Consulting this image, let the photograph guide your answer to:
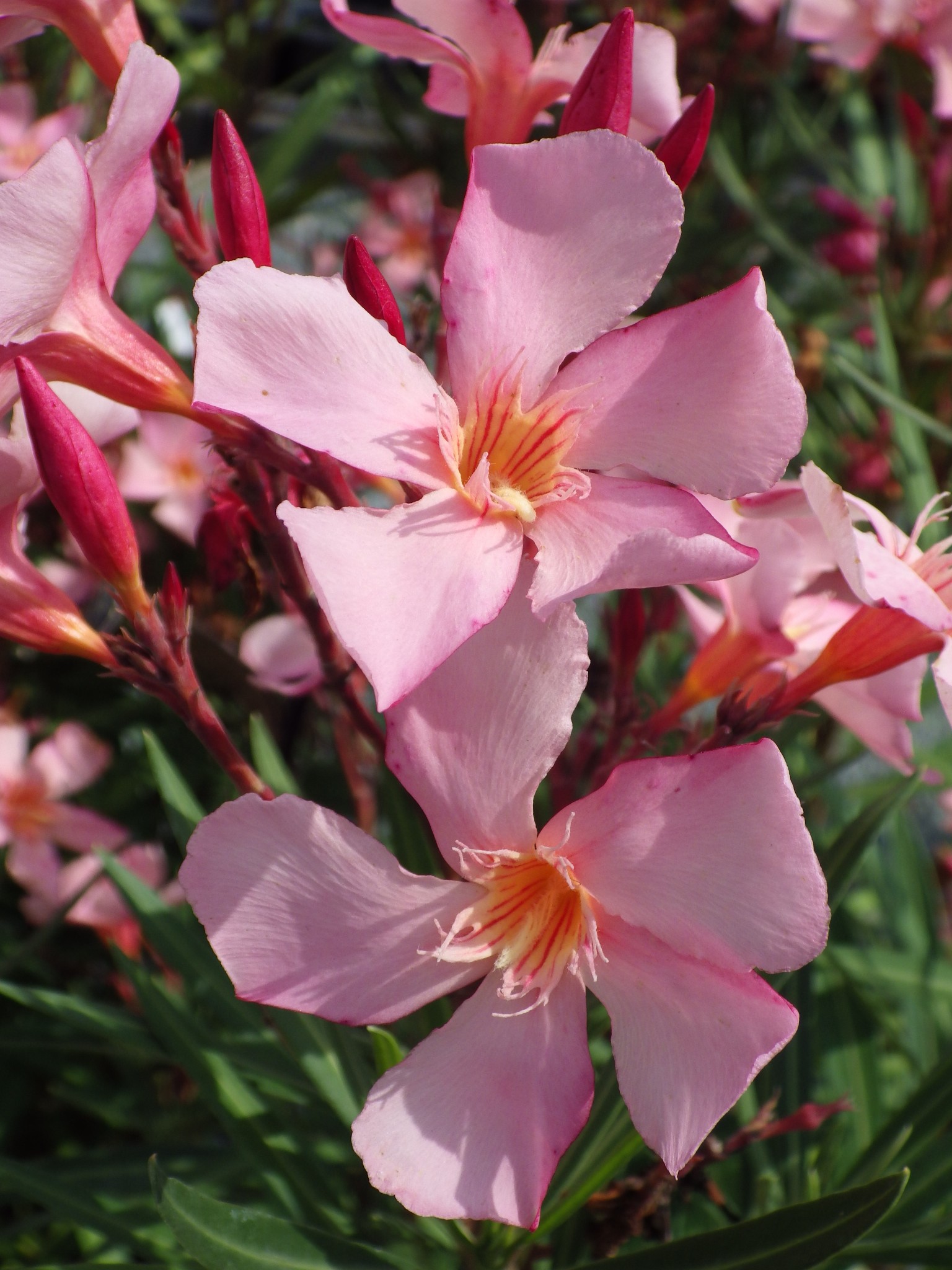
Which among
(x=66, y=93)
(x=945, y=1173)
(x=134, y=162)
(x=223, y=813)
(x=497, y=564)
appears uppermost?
(x=134, y=162)

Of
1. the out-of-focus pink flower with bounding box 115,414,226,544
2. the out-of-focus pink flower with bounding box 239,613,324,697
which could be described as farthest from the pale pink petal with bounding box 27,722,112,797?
the out-of-focus pink flower with bounding box 239,613,324,697

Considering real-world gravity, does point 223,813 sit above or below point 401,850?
above

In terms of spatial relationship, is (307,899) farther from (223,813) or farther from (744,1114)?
(744,1114)

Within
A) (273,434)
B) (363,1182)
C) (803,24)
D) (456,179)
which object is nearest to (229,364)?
(273,434)

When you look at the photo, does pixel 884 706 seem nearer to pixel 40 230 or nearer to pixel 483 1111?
pixel 483 1111

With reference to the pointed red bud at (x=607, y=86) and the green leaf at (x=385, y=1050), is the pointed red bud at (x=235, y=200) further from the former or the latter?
the green leaf at (x=385, y=1050)

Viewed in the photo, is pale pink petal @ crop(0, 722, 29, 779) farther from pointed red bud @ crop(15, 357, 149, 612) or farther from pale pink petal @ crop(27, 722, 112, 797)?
pointed red bud @ crop(15, 357, 149, 612)

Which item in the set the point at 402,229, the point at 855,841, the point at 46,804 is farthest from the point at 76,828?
the point at 402,229
